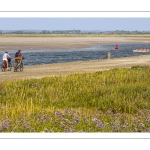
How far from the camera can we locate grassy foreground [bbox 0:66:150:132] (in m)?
9.84

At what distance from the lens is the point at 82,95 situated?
15914 mm

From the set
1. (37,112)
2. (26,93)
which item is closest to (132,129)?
(37,112)

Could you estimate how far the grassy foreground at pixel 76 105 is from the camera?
32.3ft

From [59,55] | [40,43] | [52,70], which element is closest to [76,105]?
[52,70]

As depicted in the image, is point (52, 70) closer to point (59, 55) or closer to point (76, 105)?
point (76, 105)

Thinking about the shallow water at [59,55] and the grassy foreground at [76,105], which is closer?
the grassy foreground at [76,105]

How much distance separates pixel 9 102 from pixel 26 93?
201 cm

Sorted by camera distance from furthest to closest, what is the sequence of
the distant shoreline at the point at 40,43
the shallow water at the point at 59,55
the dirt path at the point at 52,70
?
the distant shoreline at the point at 40,43 < the shallow water at the point at 59,55 < the dirt path at the point at 52,70

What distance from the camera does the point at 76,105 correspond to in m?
14.2

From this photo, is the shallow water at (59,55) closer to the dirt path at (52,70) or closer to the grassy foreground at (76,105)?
the dirt path at (52,70)

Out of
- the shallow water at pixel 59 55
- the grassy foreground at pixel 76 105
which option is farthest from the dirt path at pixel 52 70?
the shallow water at pixel 59 55

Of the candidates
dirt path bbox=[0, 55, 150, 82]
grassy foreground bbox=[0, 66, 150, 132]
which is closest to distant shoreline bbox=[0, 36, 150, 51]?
dirt path bbox=[0, 55, 150, 82]
